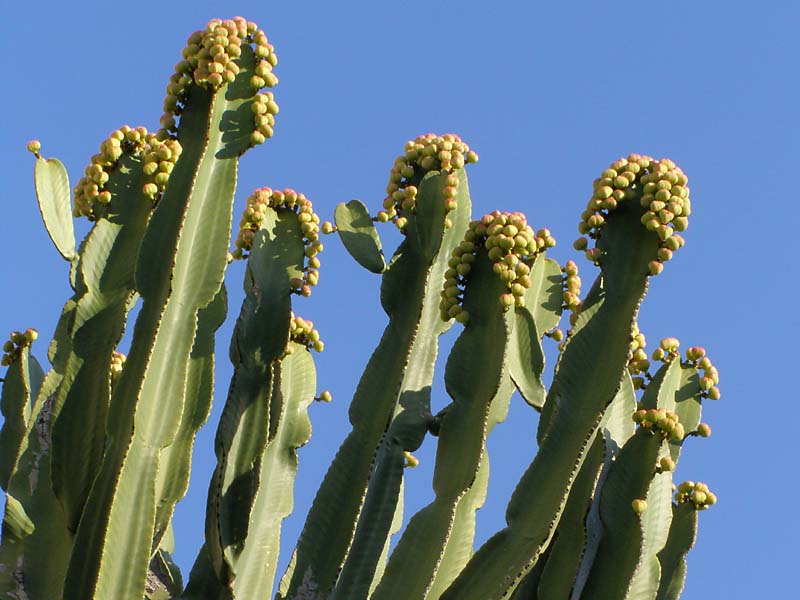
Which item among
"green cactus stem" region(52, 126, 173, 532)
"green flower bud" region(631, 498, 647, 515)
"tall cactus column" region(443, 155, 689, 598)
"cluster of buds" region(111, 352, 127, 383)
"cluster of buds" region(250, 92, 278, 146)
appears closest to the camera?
"tall cactus column" region(443, 155, 689, 598)

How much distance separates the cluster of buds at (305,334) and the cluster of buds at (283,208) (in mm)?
325

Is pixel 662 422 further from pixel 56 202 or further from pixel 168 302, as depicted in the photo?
pixel 56 202

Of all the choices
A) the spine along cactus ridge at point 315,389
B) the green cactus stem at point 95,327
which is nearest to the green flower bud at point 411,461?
the spine along cactus ridge at point 315,389

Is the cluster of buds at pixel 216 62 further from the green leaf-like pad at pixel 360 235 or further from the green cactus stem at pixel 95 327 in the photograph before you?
the green leaf-like pad at pixel 360 235

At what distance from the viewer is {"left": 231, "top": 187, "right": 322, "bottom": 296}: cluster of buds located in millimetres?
4781

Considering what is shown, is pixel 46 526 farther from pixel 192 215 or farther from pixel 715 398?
pixel 715 398

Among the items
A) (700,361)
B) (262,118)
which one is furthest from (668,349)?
(262,118)

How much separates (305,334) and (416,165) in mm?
743

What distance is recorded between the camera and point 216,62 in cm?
435

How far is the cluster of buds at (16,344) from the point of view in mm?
5059

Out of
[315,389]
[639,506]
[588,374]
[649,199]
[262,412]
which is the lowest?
[639,506]

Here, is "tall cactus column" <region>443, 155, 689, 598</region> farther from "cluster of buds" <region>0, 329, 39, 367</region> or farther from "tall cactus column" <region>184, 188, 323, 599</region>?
"cluster of buds" <region>0, 329, 39, 367</region>

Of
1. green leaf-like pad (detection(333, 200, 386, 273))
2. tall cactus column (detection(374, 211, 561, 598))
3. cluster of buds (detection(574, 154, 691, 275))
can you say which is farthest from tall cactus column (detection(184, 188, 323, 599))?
cluster of buds (detection(574, 154, 691, 275))

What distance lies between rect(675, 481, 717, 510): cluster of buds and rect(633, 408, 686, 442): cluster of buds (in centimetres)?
50
